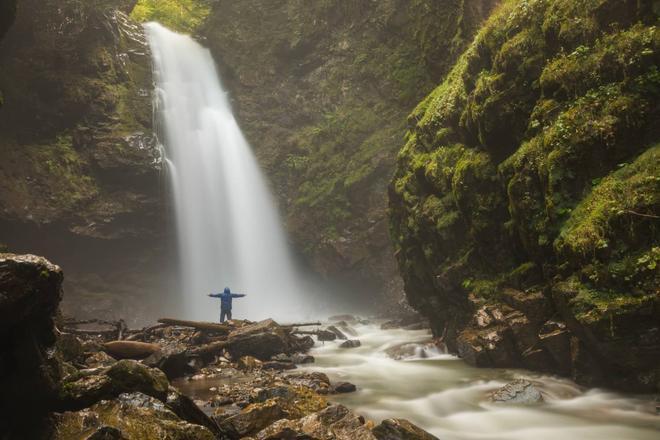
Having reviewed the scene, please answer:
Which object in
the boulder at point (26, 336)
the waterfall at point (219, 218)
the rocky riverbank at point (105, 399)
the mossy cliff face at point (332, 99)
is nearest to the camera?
the boulder at point (26, 336)

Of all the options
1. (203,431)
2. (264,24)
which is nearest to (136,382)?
(203,431)

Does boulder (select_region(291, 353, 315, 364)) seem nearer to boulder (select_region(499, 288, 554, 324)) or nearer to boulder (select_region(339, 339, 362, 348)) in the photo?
boulder (select_region(339, 339, 362, 348))

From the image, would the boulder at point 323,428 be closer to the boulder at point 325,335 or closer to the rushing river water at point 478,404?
the rushing river water at point 478,404

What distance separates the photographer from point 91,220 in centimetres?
2219

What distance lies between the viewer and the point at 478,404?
811 centimetres

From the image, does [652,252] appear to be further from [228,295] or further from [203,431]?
[228,295]

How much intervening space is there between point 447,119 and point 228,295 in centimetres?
1023

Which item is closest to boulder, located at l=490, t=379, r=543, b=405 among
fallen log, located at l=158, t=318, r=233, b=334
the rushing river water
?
the rushing river water

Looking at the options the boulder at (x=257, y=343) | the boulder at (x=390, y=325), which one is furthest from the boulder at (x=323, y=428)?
the boulder at (x=390, y=325)

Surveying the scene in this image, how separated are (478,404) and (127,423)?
589cm

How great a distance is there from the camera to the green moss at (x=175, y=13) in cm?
3312

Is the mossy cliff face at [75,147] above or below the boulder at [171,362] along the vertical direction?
above

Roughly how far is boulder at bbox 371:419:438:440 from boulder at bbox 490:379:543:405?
2.69 metres

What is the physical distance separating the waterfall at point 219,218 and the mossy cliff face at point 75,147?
2300mm
